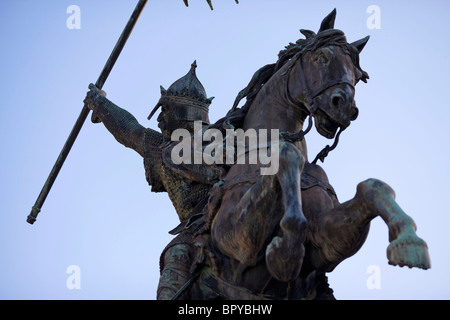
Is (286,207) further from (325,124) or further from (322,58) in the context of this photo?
(322,58)

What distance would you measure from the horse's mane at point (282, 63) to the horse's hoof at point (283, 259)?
6.71 ft

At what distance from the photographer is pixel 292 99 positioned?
820cm

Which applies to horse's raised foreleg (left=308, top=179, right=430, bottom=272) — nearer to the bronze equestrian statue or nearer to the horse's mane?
the bronze equestrian statue

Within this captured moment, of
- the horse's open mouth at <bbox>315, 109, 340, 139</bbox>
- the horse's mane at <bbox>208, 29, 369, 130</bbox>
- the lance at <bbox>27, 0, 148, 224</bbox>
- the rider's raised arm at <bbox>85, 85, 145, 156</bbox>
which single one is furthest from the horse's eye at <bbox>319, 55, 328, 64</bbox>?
the lance at <bbox>27, 0, 148, 224</bbox>

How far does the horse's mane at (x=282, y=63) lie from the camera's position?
8.03 meters

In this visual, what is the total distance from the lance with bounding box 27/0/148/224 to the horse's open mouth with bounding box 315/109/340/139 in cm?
438

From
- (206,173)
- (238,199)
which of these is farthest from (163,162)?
(238,199)

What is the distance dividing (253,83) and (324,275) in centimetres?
233

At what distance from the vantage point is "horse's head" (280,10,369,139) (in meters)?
7.67

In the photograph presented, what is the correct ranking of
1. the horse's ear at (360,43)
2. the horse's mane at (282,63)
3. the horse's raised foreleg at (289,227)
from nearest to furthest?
the horse's raised foreleg at (289,227)
the horse's mane at (282,63)
the horse's ear at (360,43)

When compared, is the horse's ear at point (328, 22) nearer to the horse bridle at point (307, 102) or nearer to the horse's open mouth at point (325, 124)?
the horse bridle at point (307, 102)

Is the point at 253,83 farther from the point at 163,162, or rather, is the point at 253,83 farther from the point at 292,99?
the point at 163,162

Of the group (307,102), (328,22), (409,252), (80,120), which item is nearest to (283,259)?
(409,252)

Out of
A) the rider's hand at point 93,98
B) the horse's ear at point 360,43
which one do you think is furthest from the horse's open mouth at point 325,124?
the rider's hand at point 93,98
